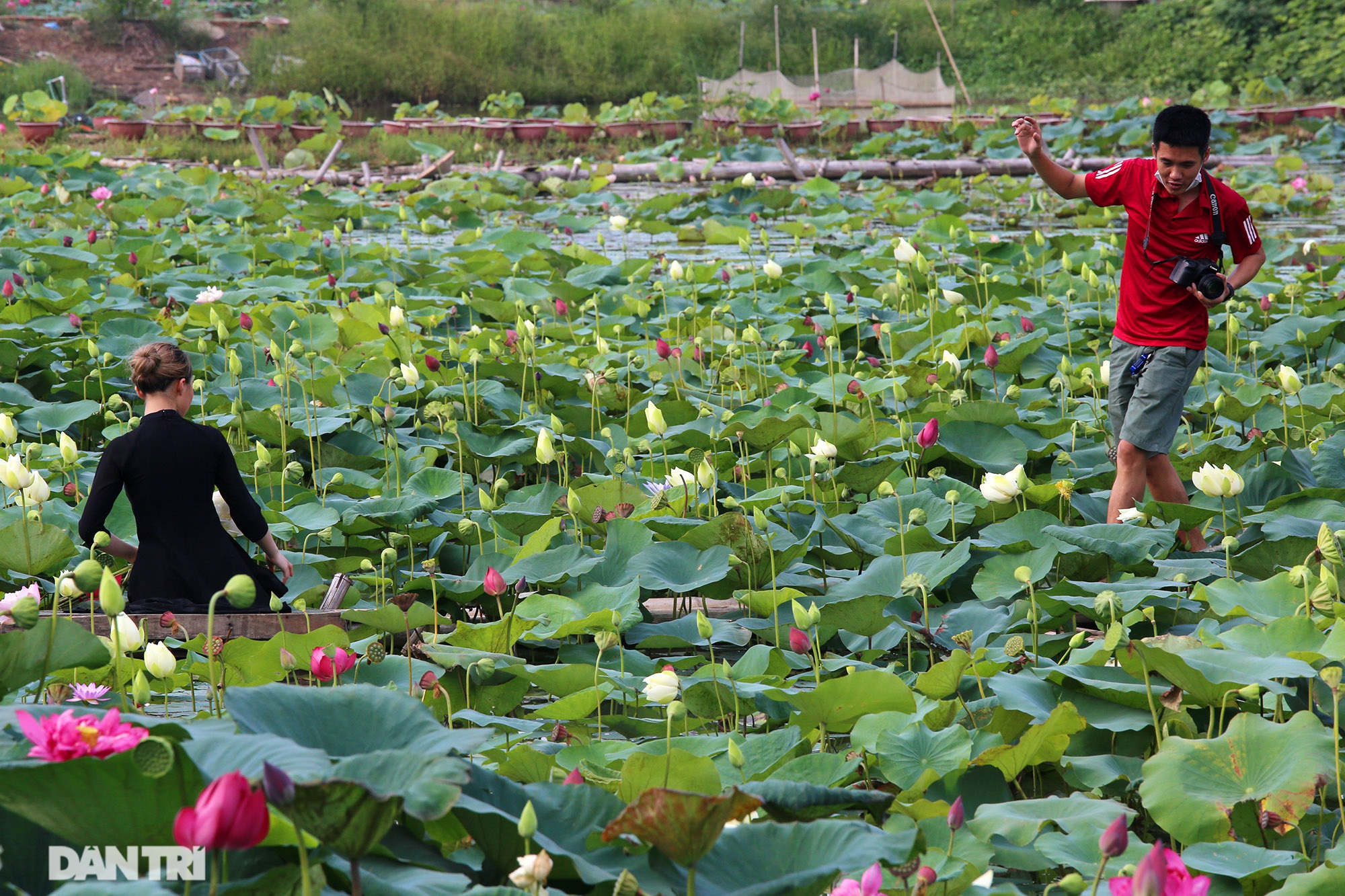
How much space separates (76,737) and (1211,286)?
2.48 meters

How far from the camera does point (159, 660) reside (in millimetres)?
1809

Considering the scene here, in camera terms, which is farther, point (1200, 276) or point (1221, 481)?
point (1200, 276)

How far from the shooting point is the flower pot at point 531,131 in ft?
41.6

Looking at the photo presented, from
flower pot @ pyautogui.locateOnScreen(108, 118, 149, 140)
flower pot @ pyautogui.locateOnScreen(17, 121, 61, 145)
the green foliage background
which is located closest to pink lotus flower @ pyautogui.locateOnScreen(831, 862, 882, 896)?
flower pot @ pyautogui.locateOnScreen(17, 121, 61, 145)

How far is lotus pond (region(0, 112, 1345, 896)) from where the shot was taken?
125 centimetres

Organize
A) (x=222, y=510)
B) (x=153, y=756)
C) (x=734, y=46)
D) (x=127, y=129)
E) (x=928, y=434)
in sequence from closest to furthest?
(x=153, y=756), (x=928, y=434), (x=222, y=510), (x=127, y=129), (x=734, y=46)

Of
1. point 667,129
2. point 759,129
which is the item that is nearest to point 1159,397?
point 759,129

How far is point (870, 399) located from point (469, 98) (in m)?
15.1

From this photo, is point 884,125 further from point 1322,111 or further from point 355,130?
point 355,130

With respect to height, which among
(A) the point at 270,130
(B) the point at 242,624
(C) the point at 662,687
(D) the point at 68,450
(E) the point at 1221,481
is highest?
(A) the point at 270,130

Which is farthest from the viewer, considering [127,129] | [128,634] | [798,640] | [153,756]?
[127,129]

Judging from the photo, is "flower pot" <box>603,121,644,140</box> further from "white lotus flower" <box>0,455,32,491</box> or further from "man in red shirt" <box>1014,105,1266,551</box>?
"white lotus flower" <box>0,455,32,491</box>

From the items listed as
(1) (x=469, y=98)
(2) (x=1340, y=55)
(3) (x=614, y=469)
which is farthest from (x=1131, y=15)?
(3) (x=614, y=469)

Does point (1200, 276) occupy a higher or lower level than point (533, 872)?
higher
